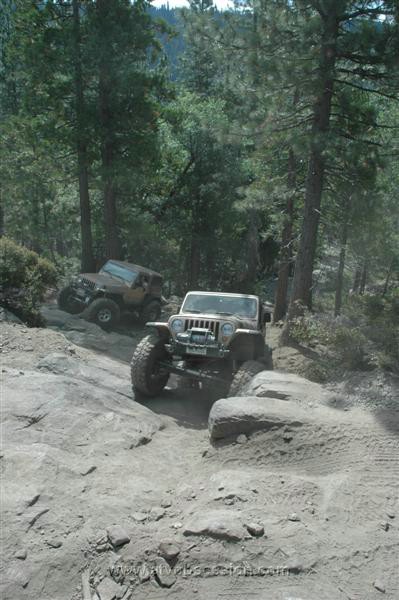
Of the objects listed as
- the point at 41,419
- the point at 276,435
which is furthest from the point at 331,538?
the point at 41,419

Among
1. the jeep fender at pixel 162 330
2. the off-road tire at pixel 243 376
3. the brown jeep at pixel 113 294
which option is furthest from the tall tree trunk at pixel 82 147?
the off-road tire at pixel 243 376

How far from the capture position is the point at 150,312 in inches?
647

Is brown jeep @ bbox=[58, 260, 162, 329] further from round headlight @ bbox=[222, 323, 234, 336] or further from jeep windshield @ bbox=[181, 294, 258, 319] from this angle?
round headlight @ bbox=[222, 323, 234, 336]

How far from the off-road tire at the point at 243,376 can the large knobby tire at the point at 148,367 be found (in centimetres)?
144

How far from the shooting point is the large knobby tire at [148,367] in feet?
26.5

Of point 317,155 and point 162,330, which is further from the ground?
point 317,155

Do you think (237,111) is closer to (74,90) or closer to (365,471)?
(74,90)

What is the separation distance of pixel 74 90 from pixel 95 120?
1.35 metres

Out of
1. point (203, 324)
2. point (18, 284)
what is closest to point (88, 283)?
point (18, 284)

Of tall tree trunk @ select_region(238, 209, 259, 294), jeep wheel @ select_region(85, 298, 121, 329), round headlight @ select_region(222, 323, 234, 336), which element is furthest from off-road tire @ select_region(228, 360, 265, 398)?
tall tree trunk @ select_region(238, 209, 259, 294)

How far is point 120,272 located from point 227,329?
8.74 m

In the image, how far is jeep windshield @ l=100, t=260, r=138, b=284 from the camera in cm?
1573

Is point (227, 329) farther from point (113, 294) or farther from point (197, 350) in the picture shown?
point (113, 294)

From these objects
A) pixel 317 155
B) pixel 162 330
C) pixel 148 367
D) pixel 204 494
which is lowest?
pixel 148 367
